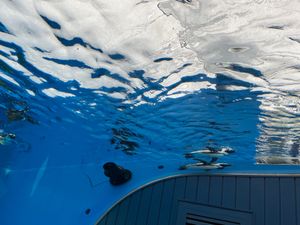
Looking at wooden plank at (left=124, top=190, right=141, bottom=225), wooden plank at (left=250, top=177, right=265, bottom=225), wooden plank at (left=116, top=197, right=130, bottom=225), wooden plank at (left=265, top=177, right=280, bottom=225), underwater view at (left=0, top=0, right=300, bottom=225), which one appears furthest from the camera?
wooden plank at (left=116, top=197, right=130, bottom=225)

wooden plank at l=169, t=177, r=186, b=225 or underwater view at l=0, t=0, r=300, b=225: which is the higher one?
underwater view at l=0, t=0, r=300, b=225

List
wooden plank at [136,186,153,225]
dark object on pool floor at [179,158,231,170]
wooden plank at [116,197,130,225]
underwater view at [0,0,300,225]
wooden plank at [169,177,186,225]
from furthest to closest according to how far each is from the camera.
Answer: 1. wooden plank at [116,197,130,225]
2. wooden plank at [136,186,153,225]
3. dark object on pool floor at [179,158,231,170]
4. wooden plank at [169,177,186,225]
5. underwater view at [0,0,300,225]

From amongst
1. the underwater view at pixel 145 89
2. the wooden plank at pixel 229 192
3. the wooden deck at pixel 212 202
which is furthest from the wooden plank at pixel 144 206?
the wooden plank at pixel 229 192

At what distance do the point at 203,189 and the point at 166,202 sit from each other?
1.33 meters

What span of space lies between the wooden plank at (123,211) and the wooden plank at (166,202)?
130 centimetres

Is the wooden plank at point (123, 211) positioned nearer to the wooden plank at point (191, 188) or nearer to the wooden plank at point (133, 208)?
the wooden plank at point (133, 208)

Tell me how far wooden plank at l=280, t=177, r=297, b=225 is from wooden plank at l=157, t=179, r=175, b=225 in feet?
11.0

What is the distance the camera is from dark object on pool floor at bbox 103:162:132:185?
902 cm

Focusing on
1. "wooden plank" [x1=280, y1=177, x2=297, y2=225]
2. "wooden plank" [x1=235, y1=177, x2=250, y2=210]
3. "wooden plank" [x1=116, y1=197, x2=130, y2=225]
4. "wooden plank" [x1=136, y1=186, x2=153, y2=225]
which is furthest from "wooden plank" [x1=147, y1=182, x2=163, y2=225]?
"wooden plank" [x1=280, y1=177, x2=297, y2=225]

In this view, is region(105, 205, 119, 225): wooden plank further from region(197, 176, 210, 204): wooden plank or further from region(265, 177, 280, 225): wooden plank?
region(265, 177, 280, 225): wooden plank

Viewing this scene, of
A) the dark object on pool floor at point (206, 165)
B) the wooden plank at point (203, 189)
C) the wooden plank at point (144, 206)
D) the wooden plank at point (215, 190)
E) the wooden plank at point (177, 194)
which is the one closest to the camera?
the wooden plank at point (215, 190)

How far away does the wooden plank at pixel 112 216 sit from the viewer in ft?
30.0

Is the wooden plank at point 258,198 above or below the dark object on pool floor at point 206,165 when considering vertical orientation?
below

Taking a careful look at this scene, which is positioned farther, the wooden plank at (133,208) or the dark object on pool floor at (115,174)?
the dark object on pool floor at (115,174)
